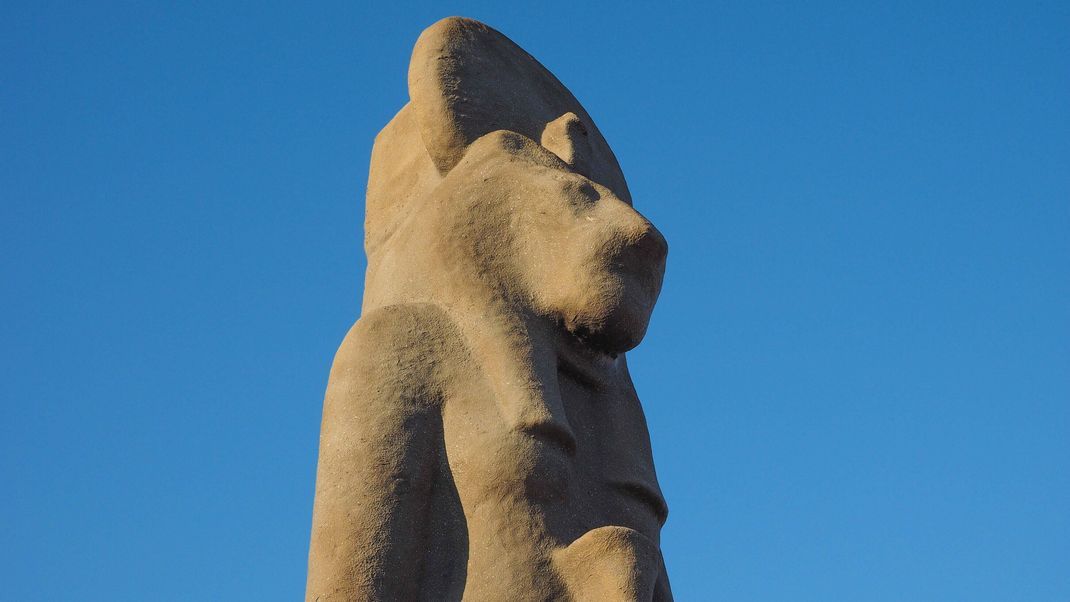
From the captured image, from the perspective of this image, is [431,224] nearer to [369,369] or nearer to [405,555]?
[369,369]

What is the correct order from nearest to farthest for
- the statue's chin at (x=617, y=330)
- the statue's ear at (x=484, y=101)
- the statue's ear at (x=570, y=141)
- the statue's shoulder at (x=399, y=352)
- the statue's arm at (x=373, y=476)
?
the statue's arm at (x=373, y=476) < the statue's shoulder at (x=399, y=352) < the statue's chin at (x=617, y=330) < the statue's ear at (x=484, y=101) < the statue's ear at (x=570, y=141)

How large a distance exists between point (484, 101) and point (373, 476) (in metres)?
1.81

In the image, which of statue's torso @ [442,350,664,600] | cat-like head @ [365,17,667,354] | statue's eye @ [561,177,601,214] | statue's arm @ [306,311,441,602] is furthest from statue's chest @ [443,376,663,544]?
statue's eye @ [561,177,601,214]

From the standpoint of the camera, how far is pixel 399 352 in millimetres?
5543

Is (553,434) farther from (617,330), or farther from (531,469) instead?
(617,330)

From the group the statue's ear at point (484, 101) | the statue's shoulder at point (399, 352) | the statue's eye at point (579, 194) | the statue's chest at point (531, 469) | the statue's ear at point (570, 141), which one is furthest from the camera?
the statue's ear at point (570, 141)

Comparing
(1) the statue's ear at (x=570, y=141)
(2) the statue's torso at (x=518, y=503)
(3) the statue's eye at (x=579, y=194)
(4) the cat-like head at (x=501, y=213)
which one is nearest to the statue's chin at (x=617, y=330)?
(4) the cat-like head at (x=501, y=213)

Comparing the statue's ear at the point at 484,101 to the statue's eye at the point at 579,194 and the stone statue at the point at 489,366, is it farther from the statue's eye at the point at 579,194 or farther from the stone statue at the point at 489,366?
the statue's eye at the point at 579,194

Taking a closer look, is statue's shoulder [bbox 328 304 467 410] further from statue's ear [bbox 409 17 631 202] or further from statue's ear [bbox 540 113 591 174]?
statue's ear [bbox 540 113 591 174]

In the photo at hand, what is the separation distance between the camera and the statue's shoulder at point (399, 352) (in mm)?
5457

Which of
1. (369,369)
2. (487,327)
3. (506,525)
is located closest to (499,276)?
(487,327)

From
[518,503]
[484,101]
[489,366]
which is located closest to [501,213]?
[484,101]

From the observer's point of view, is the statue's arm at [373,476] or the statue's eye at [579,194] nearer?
the statue's arm at [373,476]

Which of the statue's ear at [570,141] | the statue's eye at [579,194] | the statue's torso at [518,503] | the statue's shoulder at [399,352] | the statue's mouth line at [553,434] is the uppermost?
the statue's ear at [570,141]
